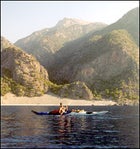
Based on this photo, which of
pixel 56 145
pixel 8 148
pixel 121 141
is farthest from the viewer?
pixel 121 141

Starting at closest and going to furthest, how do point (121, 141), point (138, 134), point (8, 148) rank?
1. point (8, 148)
2. point (121, 141)
3. point (138, 134)

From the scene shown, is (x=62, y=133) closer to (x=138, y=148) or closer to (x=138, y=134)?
(x=138, y=134)

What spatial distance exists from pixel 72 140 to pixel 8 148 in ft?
47.3

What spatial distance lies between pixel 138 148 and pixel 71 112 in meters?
77.7

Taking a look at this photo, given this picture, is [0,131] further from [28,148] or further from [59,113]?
[59,113]

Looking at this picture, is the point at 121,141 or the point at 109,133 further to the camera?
the point at 109,133

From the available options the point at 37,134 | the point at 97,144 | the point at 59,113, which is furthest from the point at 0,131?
the point at 59,113

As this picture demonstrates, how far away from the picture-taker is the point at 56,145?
2482 inches

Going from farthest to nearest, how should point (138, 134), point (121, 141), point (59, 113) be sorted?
1. point (59, 113)
2. point (138, 134)
3. point (121, 141)

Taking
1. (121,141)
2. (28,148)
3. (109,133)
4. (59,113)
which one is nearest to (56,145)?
(28,148)

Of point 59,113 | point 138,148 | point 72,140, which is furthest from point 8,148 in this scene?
point 59,113

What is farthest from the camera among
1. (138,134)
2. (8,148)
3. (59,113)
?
(59,113)

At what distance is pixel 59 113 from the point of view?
13488cm

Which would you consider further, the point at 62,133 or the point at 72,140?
the point at 62,133
